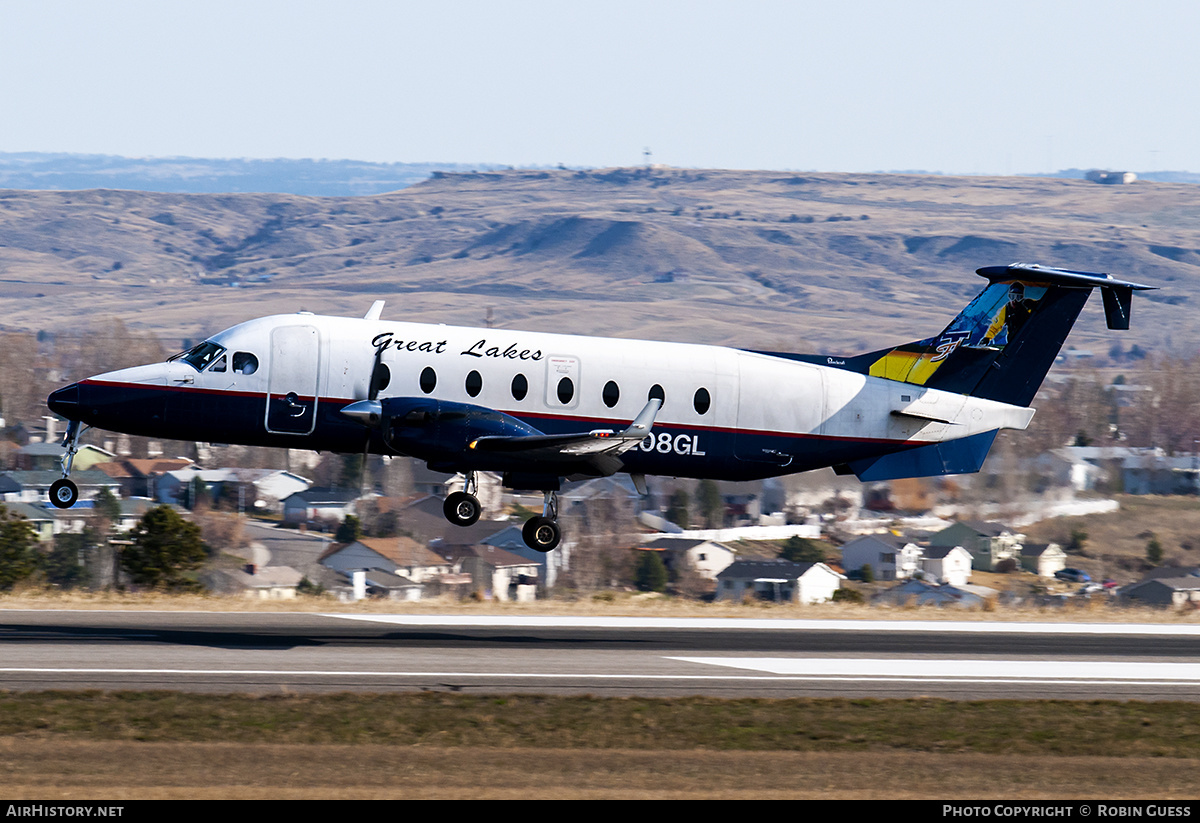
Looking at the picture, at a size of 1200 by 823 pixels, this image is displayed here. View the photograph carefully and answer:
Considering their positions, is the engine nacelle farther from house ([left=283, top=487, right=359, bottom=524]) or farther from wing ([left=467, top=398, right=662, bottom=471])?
house ([left=283, top=487, right=359, bottom=524])

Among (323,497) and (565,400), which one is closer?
(565,400)

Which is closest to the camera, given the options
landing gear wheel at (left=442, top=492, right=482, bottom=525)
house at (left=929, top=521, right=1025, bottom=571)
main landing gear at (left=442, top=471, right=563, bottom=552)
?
landing gear wheel at (left=442, top=492, right=482, bottom=525)

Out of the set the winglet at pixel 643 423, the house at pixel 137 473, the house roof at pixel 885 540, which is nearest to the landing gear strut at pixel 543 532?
the winglet at pixel 643 423

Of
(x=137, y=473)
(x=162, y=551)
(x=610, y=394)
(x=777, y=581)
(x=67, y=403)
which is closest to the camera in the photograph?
(x=67, y=403)

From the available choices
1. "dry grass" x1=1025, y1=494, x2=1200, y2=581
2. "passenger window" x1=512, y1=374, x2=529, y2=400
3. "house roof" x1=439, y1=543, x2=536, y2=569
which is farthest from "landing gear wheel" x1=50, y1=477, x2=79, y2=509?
"dry grass" x1=1025, y1=494, x2=1200, y2=581

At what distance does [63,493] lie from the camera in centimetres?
2983

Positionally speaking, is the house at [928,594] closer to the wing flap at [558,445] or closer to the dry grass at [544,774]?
the wing flap at [558,445]

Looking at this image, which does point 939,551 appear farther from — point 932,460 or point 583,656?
point 583,656

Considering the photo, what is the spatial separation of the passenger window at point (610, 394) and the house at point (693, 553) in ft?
150

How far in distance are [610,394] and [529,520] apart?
11.4 feet

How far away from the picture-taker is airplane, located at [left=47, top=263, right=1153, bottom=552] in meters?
29.5

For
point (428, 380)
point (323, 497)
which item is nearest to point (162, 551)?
point (428, 380)
